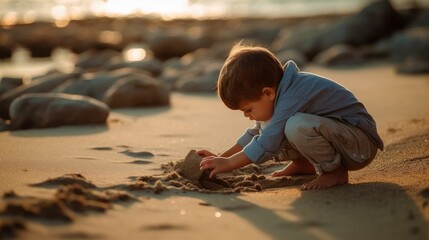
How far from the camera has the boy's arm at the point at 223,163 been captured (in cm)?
342

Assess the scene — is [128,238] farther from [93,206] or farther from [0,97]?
[0,97]

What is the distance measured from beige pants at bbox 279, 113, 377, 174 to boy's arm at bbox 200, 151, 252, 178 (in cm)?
27

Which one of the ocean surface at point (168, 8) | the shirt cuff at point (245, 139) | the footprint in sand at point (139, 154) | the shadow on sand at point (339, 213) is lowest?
the shadow on sand at point (339, 213)

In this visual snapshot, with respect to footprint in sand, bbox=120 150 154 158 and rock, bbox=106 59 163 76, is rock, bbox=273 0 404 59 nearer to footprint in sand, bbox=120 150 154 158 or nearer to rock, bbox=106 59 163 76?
rock, bbox=106 59 163 76

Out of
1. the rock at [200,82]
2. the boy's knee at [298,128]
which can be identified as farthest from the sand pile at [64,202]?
the rock at [200,82]

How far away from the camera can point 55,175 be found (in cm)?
341

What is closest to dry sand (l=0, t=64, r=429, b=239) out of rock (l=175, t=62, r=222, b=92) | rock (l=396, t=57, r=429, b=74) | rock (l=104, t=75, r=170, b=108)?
rock (l=104, t=75, r=170, b=108)

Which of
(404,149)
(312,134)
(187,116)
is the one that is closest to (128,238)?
(312,134)

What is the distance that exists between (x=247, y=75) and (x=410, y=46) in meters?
9.28

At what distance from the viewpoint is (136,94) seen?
22.7 ft

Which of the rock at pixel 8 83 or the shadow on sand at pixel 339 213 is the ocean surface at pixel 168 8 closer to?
the rock at pixel 8 83

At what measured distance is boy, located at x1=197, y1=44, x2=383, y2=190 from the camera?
3377 millimetres

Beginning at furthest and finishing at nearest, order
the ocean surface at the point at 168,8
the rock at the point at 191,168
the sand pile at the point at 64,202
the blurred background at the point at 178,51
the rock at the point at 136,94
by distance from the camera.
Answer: the ocean surface at the point at 168,8, the blurred background at the point at 178,51, the rock at the point at 136,94, the rock at the point at 191,168, the sand pile at the point at 64,202

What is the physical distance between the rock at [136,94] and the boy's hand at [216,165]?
3.56 meters
